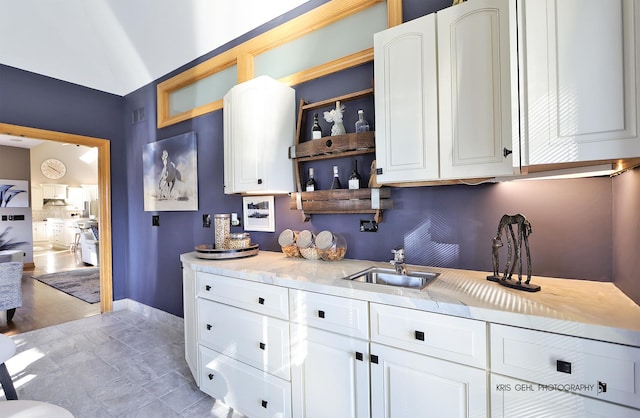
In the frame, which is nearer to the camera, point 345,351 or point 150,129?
point 345,351

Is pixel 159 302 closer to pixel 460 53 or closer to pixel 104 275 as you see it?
pixel 104 275

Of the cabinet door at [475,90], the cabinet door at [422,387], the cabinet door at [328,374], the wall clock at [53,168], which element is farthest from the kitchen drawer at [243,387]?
the wall clock at [53,168]

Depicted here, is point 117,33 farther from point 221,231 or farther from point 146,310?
point 146,310

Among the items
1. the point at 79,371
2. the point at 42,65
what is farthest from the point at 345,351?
the point at 42,65

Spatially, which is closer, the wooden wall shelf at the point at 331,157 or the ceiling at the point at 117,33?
the wooden wall shelf at the point at 331,157

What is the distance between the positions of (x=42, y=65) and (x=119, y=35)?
92 centimetres

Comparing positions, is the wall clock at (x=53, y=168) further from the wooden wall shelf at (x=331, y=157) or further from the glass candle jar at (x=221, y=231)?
the wooden wall shelf at (x=331, y=157)

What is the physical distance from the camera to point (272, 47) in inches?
106

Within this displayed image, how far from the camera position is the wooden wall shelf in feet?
6.50

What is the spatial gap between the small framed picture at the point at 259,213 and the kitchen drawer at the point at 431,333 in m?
1.52

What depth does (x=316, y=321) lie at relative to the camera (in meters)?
1.54

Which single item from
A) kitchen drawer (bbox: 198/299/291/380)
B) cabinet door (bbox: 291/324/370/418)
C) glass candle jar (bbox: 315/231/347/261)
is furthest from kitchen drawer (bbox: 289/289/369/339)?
glass candle jar (bbox: 315/231/347/261)

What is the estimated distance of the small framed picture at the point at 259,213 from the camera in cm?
269

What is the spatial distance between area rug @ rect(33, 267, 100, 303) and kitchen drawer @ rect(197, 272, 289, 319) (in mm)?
3505
